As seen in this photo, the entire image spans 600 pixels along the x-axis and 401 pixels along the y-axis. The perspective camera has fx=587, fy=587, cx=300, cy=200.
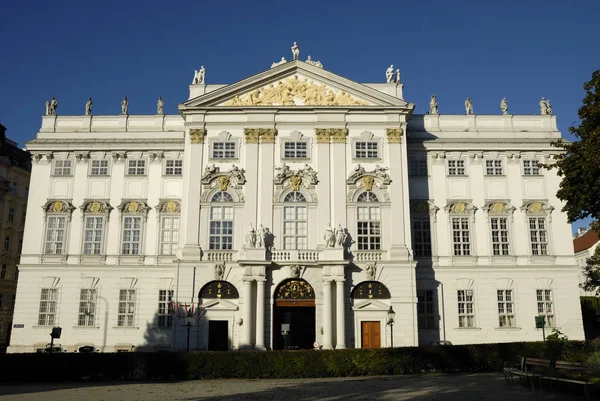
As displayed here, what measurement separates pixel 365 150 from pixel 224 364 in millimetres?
20516

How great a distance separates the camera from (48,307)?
44188 mm

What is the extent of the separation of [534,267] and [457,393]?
24494 millimetres

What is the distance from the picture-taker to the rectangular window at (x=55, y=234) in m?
45.5

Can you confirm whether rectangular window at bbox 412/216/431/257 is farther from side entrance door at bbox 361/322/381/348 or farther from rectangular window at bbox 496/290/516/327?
side entrance door at bbox 361/322/381/348

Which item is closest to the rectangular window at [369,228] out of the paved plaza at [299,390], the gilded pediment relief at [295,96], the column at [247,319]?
the gilded pediment relief at [295,96]

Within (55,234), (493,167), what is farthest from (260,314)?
(493,167)

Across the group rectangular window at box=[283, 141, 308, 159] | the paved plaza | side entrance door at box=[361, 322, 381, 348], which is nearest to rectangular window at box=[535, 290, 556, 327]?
side entrance door at box=[361, 322, 381, 348]

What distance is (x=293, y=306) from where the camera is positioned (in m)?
40.3

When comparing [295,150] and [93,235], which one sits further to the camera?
[93,235]

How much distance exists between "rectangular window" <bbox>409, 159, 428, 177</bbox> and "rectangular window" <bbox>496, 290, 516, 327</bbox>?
10.7 meters

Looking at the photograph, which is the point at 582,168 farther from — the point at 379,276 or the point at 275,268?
the point at 275,268

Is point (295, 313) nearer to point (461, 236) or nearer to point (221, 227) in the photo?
point (221, 227)

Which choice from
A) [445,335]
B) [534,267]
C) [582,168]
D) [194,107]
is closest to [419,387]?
[582,168]

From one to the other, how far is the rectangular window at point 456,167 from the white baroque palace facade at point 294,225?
88 millimetres
